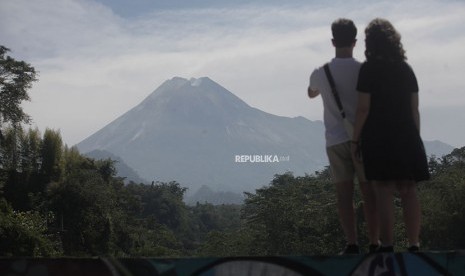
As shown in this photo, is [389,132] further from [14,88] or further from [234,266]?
[14,88]

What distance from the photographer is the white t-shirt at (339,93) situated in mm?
5488

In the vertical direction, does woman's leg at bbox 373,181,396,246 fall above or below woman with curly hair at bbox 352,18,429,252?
below

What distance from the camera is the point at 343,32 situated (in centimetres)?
555

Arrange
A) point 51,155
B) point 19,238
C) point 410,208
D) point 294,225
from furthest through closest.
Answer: point 51,155, point 294,225, point 19,238, point 410,208

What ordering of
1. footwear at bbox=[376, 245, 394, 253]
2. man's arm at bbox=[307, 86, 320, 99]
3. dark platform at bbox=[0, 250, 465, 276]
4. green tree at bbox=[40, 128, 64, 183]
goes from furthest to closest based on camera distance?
green tree at bbox=[40, 128, 64, 183]
man's arm at bbox=[307, 86, 320, 99]
footwear at bbox=[376, 245, 394, 253]
dark platform at bbox=[0, 250, 465, 276]

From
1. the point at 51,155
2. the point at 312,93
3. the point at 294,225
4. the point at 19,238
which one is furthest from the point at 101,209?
the point at 312,93

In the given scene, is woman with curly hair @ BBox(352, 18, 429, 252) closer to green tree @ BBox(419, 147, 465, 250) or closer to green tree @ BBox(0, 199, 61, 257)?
green tree @ BBox(0, 199, 61, 257)

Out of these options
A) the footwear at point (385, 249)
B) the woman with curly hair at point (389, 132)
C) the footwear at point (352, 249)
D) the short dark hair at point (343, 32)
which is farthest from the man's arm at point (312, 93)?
the footwear at point (385, 249)

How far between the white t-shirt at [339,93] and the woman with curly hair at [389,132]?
0.96ft

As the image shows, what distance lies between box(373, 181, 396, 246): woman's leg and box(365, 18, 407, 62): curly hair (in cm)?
93

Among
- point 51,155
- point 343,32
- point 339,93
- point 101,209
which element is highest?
point 51,155

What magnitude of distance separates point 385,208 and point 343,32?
1.43m

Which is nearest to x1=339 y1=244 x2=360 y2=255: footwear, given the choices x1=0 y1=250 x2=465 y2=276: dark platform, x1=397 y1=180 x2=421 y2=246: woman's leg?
x1=397 y1=180 x2=421 y2=246: woman's leg

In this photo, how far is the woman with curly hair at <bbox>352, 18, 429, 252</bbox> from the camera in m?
5.09
